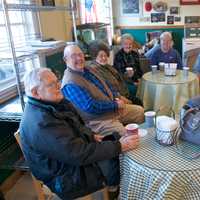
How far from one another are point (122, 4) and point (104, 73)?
3431 millimetres

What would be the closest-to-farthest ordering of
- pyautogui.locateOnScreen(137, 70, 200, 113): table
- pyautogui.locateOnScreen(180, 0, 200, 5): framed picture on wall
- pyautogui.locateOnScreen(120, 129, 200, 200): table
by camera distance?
pyautogui.locateOnScreen(120, 129, 200, 200): table < pyautogui.locateOnScreen(137, 70, 200, 113): table < pyautogui.locateOnScreen(180, 0, 200, 5): framed picture on wall

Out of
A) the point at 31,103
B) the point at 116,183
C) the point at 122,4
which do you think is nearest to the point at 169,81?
the point at 116,183

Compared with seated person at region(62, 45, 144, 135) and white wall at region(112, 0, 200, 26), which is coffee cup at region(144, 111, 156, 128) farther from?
white wall at region(112, 0, 200, 26)

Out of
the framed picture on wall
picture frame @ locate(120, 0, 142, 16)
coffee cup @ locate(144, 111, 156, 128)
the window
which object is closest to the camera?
coffee cup @ locate(144, 111, 156, 128)

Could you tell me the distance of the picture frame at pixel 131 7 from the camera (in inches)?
215

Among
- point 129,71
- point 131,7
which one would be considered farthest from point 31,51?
point 131,7

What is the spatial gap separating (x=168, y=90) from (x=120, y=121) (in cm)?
62

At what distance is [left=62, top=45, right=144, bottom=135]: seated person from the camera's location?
6.78 feet

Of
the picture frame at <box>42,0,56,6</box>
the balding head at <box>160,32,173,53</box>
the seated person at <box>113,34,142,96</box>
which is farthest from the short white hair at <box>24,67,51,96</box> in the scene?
the balding head at <box>160,32,173,53</box>

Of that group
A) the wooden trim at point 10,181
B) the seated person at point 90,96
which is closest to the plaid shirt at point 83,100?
the seated person at point 90,96

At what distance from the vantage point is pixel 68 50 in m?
2.20

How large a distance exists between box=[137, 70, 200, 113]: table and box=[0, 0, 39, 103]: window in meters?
1.18

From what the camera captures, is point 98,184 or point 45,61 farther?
point 45,61

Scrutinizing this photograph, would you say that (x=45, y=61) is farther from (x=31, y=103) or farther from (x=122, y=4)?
(x=122, y=4)
